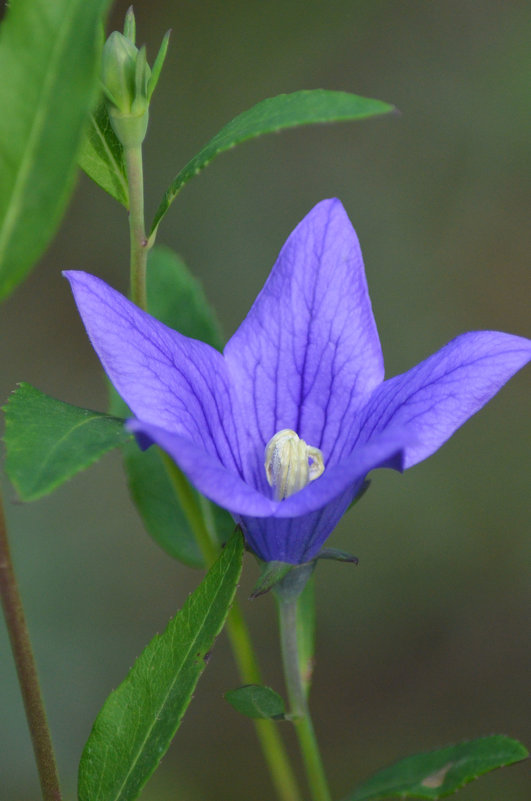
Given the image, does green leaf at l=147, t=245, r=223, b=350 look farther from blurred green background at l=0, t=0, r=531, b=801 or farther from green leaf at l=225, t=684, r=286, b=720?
blurred green background at l=0, t=0, r=531, b=801

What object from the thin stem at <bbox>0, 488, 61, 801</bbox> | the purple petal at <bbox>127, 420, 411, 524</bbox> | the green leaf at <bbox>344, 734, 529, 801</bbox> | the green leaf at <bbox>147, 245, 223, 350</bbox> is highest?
the green leaf at <bbox>147, 245, 223, 350</bbox>

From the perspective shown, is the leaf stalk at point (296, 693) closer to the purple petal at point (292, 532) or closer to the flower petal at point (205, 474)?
the purple petal at point (292, 532)

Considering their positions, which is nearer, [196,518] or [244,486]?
[244,486]

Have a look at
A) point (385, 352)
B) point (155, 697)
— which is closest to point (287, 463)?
point (155, 697)

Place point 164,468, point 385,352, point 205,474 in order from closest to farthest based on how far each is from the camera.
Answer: point 205,474 → point 164,468 → point 385,352

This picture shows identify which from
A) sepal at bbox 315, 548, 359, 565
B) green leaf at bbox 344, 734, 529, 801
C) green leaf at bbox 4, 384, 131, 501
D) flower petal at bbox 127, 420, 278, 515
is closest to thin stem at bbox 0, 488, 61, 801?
green leaf at bbox 4, 384, 131, 501

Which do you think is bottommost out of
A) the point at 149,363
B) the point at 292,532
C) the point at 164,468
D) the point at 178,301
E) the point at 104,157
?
the point at 292,532

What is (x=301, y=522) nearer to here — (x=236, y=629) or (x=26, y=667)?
(x=236, y=629)

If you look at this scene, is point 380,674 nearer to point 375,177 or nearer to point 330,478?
point 375,177
